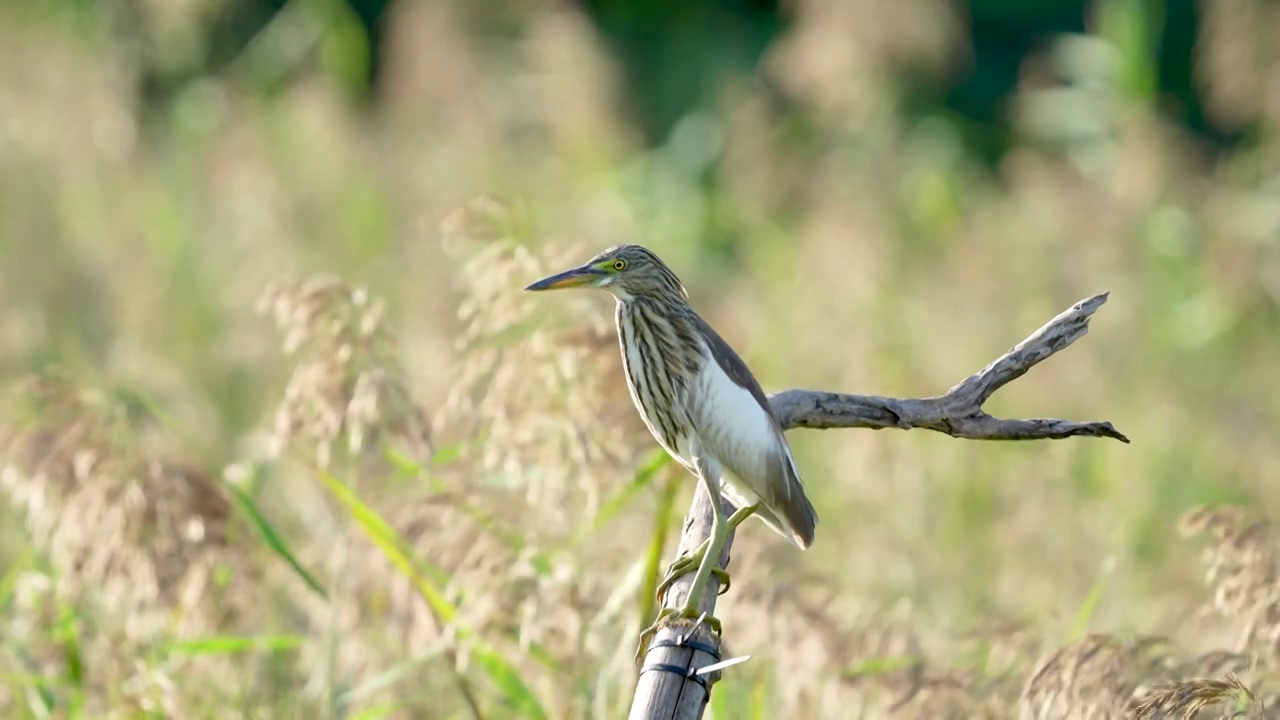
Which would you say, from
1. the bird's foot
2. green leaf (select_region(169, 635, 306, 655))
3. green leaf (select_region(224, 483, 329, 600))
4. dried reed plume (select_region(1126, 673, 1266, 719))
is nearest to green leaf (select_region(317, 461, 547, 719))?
green leaf (select_region(224, 483, 329, 600))

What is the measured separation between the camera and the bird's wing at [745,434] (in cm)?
230

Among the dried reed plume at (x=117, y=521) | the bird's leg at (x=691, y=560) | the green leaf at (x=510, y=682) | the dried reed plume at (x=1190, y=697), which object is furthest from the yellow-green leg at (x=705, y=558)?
the dried reed plume at (x=117, y=521)

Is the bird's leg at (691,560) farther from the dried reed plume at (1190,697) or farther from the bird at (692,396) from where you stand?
the dried reed plume at (1190,697)

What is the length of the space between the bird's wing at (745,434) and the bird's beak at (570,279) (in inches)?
7.4

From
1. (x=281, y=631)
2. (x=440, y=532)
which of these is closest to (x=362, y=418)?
(x=440, y=532)

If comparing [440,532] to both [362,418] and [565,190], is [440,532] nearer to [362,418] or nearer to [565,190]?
[362,418]

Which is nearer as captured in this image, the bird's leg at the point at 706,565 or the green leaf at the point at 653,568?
the bird's leg at the point at 706,565

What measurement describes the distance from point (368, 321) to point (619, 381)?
1.54 ft

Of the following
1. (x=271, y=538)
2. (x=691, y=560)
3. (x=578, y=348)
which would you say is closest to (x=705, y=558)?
(x=691, y=560)

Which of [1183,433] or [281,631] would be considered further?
[1183,433]

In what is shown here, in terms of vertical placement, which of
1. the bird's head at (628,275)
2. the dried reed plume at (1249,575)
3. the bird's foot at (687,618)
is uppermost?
the bird's head at (628,275)

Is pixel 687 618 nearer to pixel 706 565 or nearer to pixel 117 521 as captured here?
pixel 706 565

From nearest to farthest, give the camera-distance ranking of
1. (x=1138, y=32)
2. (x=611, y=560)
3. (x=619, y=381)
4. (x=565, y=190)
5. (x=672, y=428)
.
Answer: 1. (x=672, y=428)
2. (x=619, y=381)
3. (x=611, y=560)
4. (x=1138, y=32)
5. (x=565, y=190)

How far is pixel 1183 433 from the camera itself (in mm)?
5266
